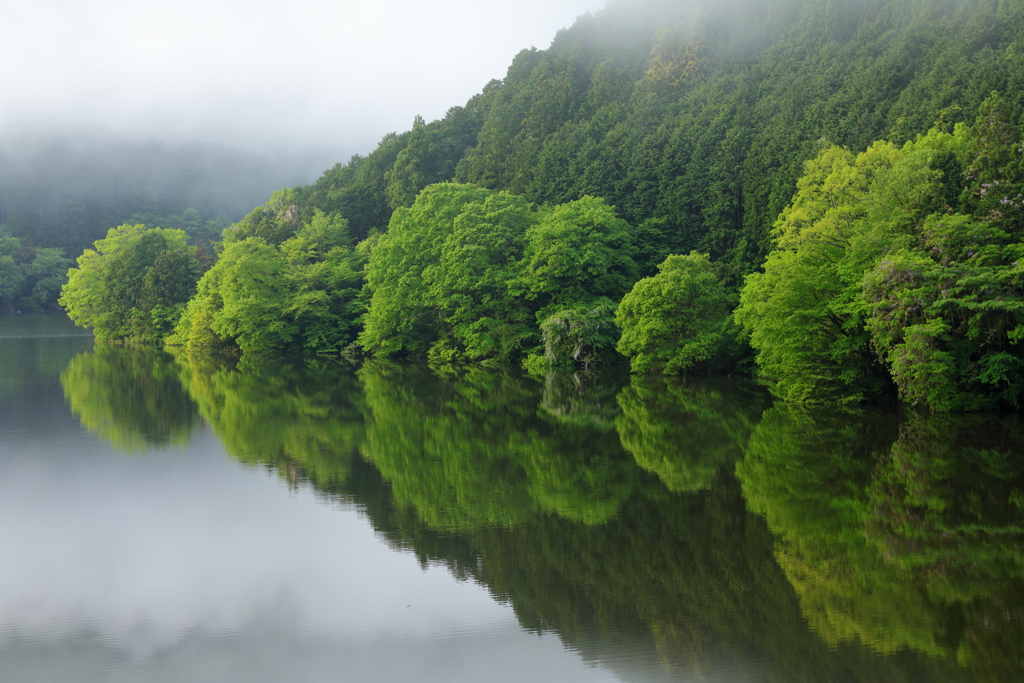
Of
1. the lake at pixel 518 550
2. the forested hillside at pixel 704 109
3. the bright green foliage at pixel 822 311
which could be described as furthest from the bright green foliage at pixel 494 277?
the lake at pixel 518 550

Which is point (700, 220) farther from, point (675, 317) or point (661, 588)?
point (661, 588)

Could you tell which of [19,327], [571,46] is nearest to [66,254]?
[19,327]

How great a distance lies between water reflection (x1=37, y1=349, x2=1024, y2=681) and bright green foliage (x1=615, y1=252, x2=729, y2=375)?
7963 mm

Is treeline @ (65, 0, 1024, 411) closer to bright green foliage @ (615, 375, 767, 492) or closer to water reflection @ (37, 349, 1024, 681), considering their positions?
bright green foliage @ (615, 375, 767, 492)

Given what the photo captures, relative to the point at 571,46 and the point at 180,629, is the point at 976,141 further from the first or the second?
the point at 571,46

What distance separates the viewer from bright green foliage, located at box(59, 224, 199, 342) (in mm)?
67188

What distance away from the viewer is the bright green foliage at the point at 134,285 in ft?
220

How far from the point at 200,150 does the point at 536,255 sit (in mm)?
165553

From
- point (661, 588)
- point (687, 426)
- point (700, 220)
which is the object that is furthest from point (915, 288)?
point (700, 220)

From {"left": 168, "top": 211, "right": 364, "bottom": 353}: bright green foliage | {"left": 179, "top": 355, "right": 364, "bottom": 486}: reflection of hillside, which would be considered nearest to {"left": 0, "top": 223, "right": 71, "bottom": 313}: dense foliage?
{"left": 168, "top": 211, "right": 364, "bottom": 353}: bright green foliage

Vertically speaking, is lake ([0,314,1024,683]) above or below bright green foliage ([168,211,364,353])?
above

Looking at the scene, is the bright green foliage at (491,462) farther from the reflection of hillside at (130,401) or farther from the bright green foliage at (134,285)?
the bright green foliage at (134,285)

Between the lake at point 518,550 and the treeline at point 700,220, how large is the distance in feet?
10.6

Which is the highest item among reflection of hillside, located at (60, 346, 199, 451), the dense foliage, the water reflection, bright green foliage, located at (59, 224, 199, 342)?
the water reflection
